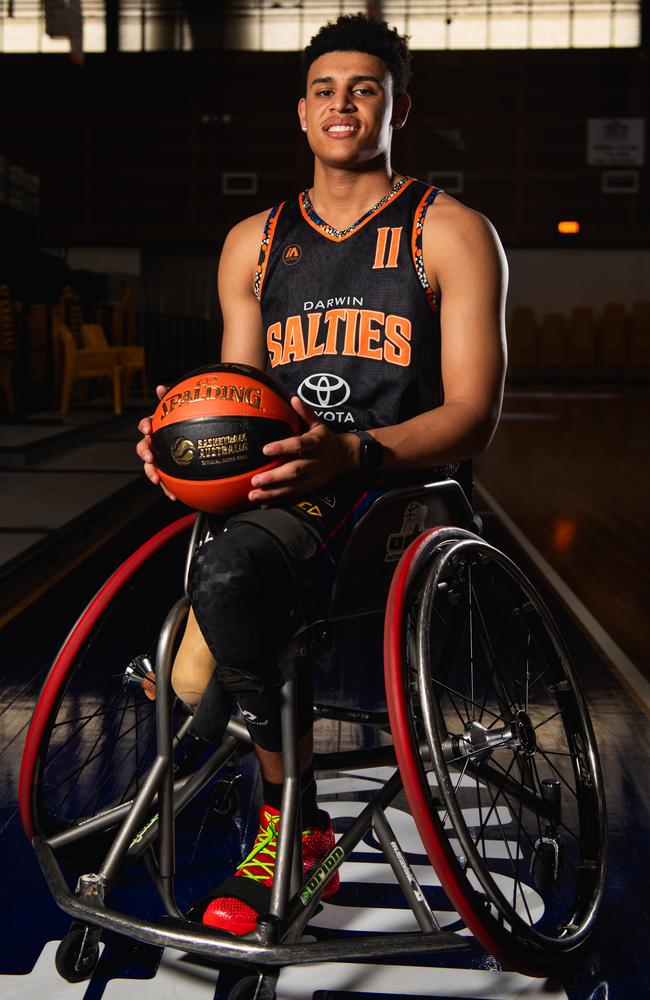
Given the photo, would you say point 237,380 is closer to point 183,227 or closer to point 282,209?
point 282,209

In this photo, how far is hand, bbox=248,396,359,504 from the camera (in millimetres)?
1632

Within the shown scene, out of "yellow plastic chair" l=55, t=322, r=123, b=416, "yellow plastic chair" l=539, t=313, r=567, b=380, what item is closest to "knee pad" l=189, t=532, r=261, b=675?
"yellow plastic chair" l=55, t=322, r=123, b=416

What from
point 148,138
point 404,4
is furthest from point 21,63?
point 404,4

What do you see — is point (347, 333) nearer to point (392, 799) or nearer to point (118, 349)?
point (392, 799)

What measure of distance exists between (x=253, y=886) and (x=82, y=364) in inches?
345

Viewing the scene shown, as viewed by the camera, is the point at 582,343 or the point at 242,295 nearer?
the point at 242,295

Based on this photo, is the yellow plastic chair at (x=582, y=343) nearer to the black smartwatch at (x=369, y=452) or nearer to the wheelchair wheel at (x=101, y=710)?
the wheelchair wheel at (x=101, y=710)

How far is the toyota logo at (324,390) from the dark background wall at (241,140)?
20.0 metres

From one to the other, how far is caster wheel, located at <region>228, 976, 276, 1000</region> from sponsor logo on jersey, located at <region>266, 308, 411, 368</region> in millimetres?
1014

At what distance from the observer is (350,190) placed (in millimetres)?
2025

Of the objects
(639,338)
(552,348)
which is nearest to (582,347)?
(552,348)

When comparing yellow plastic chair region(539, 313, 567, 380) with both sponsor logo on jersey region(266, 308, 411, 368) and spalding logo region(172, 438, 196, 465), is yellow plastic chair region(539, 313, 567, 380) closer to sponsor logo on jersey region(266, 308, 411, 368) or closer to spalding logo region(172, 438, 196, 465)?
sponsor logo on jersey region(266, 308, 411, 368)

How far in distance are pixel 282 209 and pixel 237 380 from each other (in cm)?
53

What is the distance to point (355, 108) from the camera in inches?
77.0
